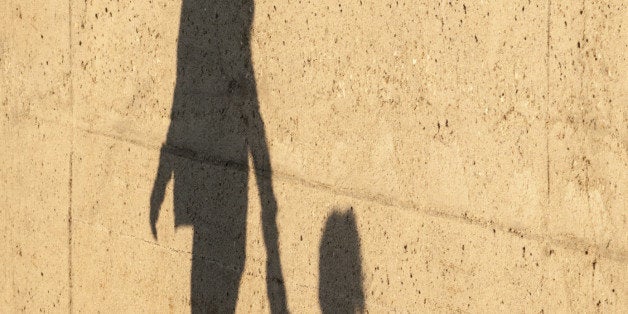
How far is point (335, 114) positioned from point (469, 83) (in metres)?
0.67

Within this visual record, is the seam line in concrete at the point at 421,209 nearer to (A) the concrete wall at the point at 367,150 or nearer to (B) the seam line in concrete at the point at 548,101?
(A) the concrete wall at the point at 367,150

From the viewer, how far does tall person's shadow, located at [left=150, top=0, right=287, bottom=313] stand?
4.68m

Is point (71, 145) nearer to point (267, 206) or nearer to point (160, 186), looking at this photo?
point (160, 186)

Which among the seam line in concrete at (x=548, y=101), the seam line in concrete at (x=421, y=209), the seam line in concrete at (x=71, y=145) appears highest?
the seam line in concrete at (x=548, y=101)

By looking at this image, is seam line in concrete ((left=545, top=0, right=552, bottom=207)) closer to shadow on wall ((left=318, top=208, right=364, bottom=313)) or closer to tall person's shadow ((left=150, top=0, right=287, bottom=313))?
shadow on wall ((left=318, top=208, right=364, bottom=313))

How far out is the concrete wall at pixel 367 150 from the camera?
3.61 metres

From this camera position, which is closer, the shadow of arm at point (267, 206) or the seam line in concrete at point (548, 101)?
the seam line in concrete at point (548, 101)

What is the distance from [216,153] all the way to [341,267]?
826 millimetres

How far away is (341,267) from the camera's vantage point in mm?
4418

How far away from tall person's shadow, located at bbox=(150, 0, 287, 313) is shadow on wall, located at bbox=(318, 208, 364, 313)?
237 millimetres

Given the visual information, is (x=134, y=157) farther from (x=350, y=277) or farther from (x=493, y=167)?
(x=493, y=167)

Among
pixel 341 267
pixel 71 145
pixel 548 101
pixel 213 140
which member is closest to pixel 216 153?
pixel 213 140

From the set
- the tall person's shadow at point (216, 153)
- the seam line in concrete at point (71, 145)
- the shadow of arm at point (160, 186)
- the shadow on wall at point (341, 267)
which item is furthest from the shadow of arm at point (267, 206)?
the seam line in concrete at point (71, 145)

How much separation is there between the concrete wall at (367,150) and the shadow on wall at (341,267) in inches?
1.4
